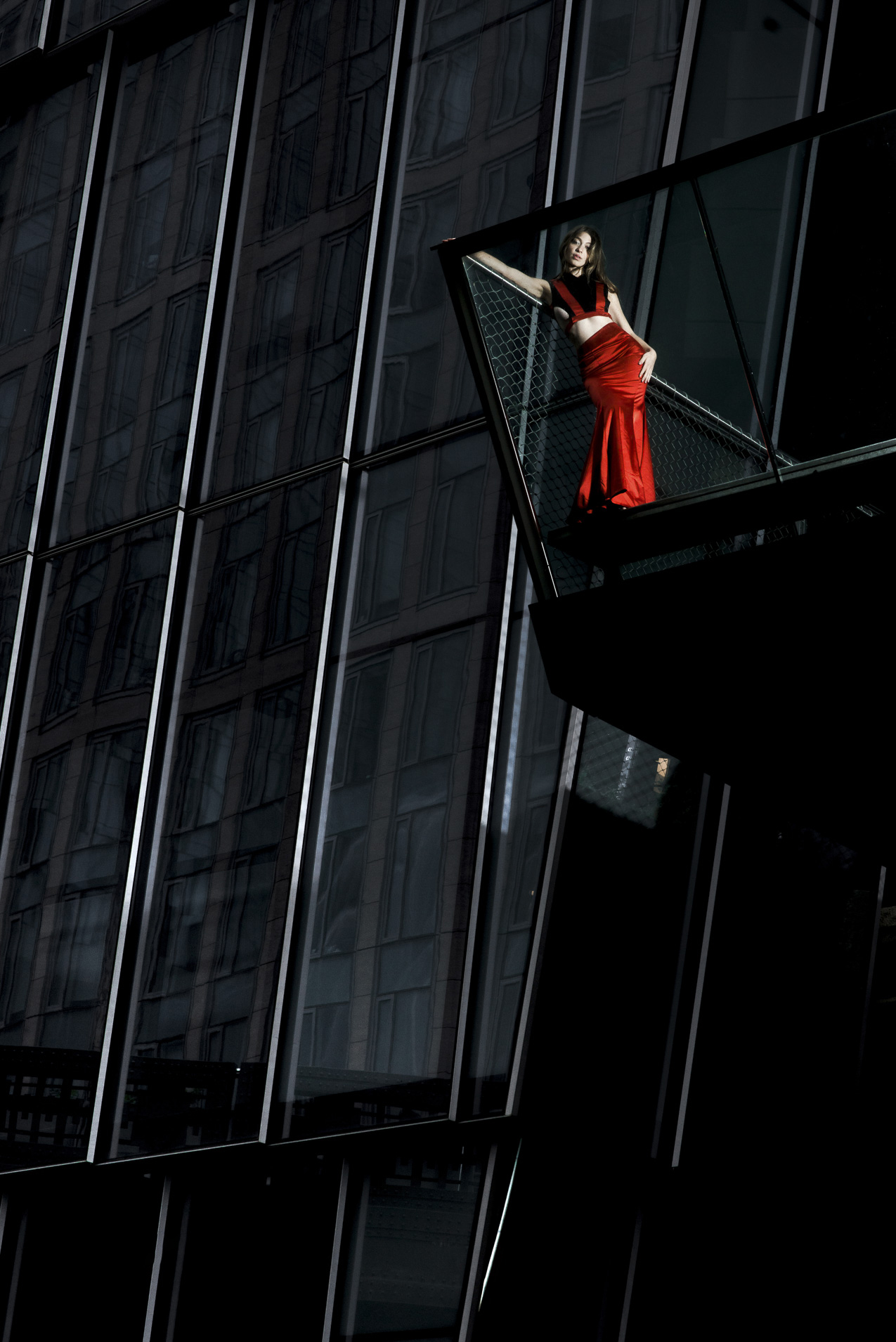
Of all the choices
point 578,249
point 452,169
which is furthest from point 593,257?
point 452,169

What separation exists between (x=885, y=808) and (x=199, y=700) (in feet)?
19.0

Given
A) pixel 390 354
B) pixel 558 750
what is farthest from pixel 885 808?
pixel 390 354

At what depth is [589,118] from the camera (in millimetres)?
12477

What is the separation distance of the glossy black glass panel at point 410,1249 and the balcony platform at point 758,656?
4.07 metres

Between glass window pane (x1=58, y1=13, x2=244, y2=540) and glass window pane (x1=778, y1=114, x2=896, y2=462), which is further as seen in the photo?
glass window pane (x1=58, y1=13, x2=244, y2=540)

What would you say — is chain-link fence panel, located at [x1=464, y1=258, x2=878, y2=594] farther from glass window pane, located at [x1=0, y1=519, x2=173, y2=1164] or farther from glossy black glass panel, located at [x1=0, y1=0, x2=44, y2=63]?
glossy black glass panel, located at [x1=0, y1=0, x2=44, y2=63]

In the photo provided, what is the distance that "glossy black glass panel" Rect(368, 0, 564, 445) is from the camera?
1284 centimetres

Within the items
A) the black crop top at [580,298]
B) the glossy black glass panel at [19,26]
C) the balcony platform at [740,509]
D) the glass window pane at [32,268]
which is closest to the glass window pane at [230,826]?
the glass window pane at [32,268]

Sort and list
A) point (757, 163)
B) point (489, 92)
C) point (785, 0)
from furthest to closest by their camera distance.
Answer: point (489, 92) < point (785, 0) < point (757, 163)

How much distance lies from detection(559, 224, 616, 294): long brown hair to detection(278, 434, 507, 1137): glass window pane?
4.03 meters

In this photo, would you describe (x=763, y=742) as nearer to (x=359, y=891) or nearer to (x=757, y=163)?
(x=757, y=163)

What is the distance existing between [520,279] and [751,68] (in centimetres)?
431

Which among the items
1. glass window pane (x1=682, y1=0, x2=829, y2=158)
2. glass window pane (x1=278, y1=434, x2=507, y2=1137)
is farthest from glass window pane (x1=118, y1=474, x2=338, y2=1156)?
glass window pane (x1=682, y1=0, x2=829, y2=158)

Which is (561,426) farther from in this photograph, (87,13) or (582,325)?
(87,13)
